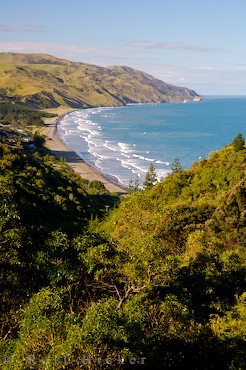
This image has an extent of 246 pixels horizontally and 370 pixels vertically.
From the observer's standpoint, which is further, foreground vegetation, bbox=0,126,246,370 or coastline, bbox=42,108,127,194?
coastline, bbox=42,108,127,194

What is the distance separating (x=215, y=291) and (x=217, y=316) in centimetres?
224

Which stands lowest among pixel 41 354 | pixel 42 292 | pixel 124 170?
pixel 124 170

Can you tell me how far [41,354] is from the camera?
1189 centimetres

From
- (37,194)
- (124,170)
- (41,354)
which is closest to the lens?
(41,354)

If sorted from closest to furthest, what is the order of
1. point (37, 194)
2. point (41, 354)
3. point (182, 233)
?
point (41, 354), point (182, 233), point (37, 194)

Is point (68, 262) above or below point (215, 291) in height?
above

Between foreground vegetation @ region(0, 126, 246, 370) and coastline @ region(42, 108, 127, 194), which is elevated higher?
foreground vegetation @ region(0, 126, 246, 370)

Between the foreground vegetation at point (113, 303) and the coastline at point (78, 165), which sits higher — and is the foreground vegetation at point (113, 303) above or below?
above

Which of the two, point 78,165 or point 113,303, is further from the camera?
point 78,165

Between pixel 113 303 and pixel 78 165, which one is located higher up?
pixel 113 303

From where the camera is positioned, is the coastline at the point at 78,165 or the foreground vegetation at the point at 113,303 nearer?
the foreground vegetation at the point at 113,303

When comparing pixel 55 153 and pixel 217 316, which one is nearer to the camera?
pixel 217 316

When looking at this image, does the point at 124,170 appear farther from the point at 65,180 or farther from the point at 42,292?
the point at 42,292

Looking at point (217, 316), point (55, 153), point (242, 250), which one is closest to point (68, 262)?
point (217, 316)
